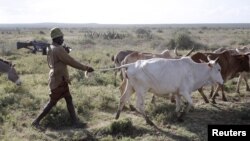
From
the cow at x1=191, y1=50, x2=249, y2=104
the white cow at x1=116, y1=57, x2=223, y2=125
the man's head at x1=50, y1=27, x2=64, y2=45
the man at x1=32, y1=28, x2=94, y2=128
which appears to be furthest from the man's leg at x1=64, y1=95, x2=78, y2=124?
the cow at x1=191, y1=50, x2=249, y2=104

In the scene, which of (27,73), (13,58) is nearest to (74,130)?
(27,73)

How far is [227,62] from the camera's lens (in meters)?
11.6

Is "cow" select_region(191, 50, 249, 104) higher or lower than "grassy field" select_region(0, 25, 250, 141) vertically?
higher

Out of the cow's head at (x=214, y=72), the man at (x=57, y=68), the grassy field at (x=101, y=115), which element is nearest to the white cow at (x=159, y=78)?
the grassy field at (x=101, y=115)

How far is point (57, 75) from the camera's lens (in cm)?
866

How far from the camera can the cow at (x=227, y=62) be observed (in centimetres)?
1151

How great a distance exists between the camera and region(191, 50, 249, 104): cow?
1151 centimetres

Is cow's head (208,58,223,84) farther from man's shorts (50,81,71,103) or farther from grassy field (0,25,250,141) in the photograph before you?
man's shorts (50,81,71,103)

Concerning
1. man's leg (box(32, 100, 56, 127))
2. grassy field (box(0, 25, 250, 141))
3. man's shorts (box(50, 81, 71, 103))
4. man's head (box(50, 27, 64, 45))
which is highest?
man's head (box(50, 27, 64, 45))

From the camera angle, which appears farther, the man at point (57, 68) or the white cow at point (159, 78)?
the white cow at point (159, 78)

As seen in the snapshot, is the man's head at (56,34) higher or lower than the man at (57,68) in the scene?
higher

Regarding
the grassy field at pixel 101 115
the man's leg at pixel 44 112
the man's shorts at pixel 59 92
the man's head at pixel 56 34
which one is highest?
the man's head at pixel 56 34

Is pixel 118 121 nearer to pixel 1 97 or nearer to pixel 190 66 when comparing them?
pixel 190 66

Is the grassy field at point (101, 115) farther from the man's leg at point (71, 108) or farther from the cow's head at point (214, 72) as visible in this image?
the cow's head at point (214, 72)
